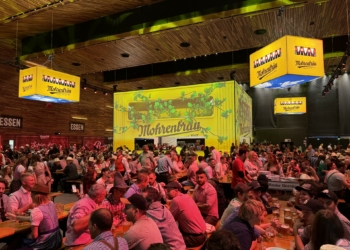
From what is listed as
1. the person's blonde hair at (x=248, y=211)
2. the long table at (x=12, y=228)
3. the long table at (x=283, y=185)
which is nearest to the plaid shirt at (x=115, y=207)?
the long table at (x=12, y=228)

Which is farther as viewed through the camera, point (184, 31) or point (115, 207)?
point (184, 31)

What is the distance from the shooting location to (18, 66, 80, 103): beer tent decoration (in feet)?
26.3

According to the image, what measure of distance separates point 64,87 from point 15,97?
259 inches

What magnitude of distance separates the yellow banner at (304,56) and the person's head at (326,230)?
407cm

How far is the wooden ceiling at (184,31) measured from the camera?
7.59m

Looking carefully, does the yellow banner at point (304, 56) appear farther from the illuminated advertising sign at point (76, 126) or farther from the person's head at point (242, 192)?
the illuminated advertising sign at point (76, 126)

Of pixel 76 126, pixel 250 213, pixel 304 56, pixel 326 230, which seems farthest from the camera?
pixel 76 126

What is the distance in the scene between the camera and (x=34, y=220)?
2.95 meters

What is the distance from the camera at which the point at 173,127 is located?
44.4ft

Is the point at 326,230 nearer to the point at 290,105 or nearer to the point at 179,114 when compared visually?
the point at 179,114

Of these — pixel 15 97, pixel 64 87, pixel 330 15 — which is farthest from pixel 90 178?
pixel 15 97

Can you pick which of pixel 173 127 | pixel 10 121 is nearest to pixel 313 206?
pixel 173 127

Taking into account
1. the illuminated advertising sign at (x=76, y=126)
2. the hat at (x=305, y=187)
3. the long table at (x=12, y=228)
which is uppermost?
the illuminated advertising sign at (x=76, y=126)

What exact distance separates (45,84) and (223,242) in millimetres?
8149
